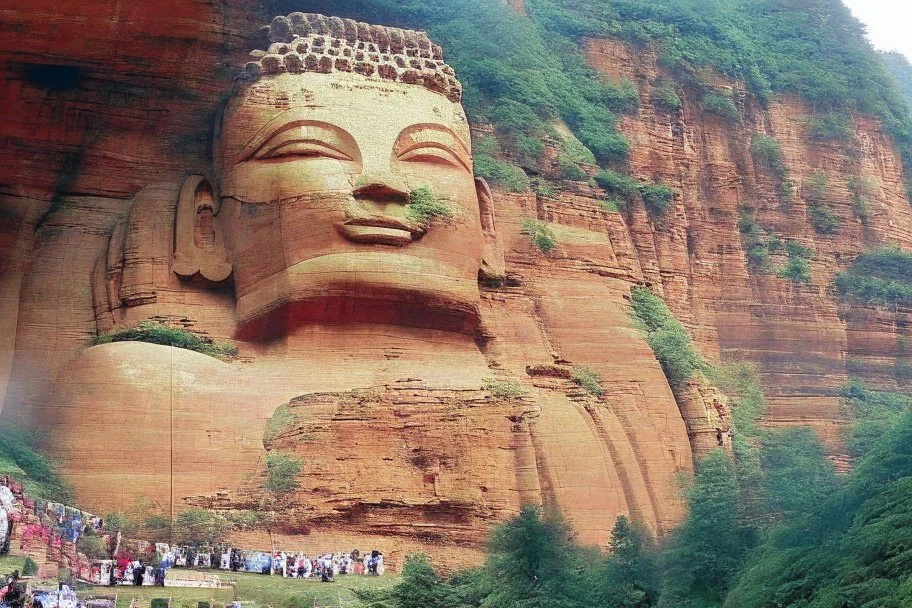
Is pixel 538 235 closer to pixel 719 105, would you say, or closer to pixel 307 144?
pixel 307 144

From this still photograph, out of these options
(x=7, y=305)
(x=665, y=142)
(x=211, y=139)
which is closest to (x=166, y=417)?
(x=7, y=305)

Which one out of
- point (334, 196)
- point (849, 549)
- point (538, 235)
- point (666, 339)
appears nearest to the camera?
point (849, 549)

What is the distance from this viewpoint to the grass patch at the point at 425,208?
1631 cm

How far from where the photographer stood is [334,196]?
16.0 m

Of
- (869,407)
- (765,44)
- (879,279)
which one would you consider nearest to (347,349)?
(869,407)

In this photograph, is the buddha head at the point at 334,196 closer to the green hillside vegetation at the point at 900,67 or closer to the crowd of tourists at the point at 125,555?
the crowd of tourists at the point at 125,555

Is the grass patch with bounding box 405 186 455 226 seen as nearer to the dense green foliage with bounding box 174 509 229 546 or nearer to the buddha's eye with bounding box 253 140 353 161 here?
the buddha's eye with bounding box 253 140 353 161

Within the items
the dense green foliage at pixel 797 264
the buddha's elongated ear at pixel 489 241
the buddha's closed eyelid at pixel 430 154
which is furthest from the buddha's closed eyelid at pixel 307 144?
the dense green foliage at pixel 797 264

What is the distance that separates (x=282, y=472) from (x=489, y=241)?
3.68 metres

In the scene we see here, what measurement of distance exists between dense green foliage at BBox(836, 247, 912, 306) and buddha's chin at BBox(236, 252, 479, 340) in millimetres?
6296

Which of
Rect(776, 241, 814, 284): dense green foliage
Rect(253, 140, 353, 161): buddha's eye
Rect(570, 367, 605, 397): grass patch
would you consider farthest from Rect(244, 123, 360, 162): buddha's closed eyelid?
Rect(776, 241, 814, 284): dense green foliage

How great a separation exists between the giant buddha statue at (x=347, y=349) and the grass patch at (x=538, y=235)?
1.18ft

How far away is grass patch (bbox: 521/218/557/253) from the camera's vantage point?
17953 mm

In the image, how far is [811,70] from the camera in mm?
21969
